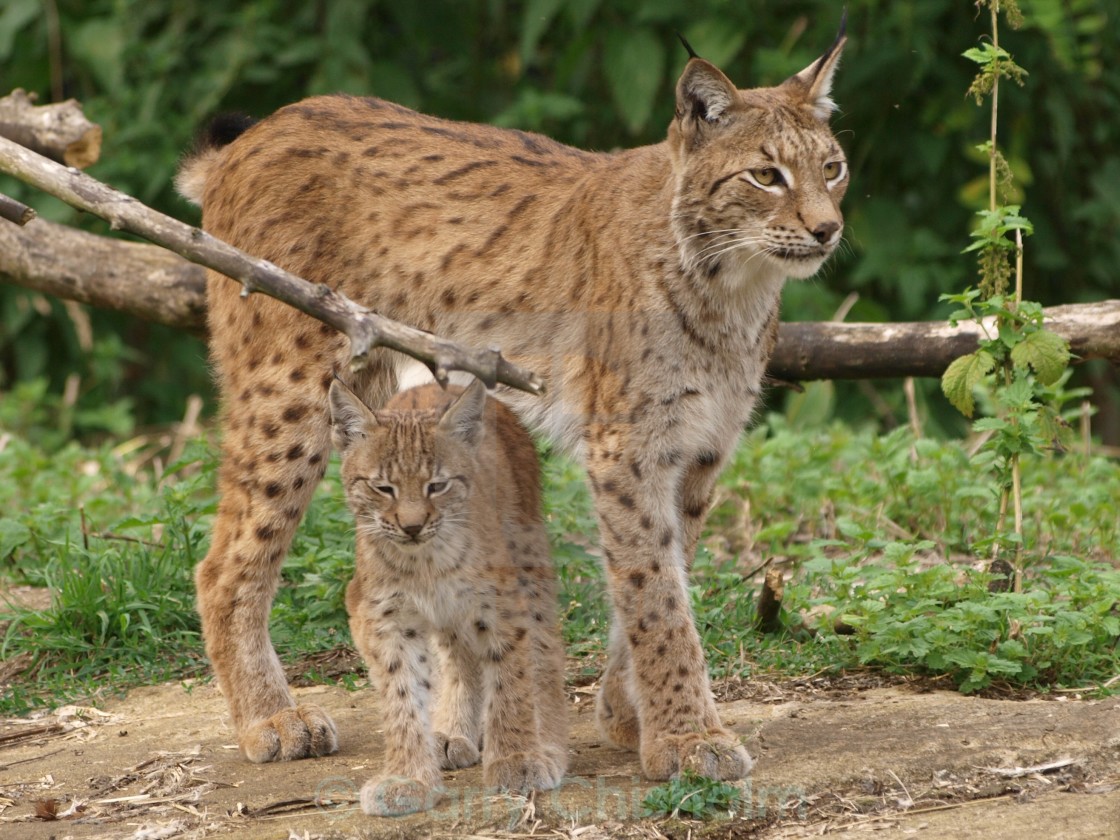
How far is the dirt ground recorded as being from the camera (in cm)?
360

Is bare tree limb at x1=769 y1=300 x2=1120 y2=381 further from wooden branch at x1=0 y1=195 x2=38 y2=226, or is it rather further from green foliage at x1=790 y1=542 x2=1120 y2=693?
wooden branch at x1=0 y1=195 x2=38 y2=226

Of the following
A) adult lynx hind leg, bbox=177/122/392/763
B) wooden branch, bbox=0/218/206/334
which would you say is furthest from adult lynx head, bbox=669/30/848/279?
wooden branch, bbox=0/218/206/334

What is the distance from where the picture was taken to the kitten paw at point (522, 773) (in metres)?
3.86

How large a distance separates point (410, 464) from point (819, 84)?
1672 millimetres

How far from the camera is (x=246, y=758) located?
4391mm

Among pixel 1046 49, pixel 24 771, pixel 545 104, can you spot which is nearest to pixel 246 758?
pixel 24 771

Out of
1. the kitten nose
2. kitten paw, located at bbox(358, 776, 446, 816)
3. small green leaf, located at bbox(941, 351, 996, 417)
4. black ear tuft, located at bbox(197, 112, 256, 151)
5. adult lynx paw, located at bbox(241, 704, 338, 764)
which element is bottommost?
kitten paw, located at bbox(358, 776, 446, 816)

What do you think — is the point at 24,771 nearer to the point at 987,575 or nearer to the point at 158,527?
the point at 158,527

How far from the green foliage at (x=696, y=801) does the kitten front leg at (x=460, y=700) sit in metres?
0.70

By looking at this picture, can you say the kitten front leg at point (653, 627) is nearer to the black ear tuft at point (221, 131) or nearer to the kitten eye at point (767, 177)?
the kitten eye at point (767, 177)

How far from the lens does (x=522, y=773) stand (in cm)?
386

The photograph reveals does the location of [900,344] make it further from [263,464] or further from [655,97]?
[655,97]

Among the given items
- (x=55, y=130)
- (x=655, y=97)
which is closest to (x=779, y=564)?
(x=55, y=130)

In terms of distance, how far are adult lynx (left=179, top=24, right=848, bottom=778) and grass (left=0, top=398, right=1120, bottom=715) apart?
0.51 m
